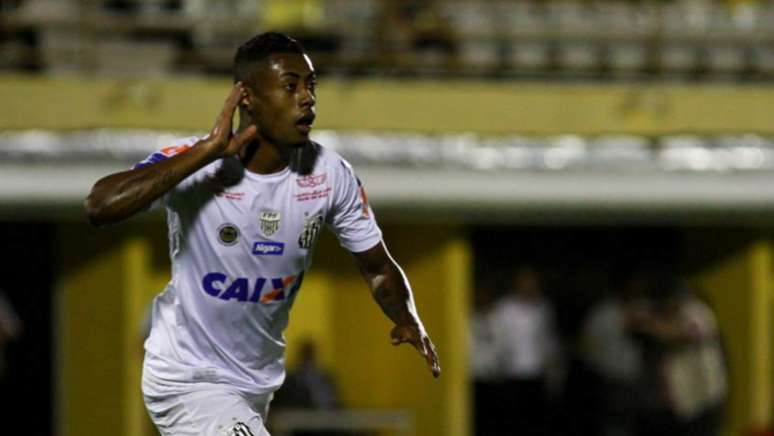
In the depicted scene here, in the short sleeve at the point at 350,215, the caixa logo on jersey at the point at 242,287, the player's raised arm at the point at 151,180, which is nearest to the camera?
the player's raised arm at the point at 151,180

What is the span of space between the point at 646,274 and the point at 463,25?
2.32m

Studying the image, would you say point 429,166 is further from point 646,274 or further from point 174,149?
point 174,149

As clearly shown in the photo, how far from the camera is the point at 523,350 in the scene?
12.1m

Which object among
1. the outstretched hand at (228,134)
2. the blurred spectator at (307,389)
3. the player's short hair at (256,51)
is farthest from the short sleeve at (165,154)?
the blurred spectator at (307,389)

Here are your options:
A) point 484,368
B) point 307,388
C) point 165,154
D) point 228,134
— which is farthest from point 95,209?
point 484,368

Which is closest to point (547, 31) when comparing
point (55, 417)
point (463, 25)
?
point (463, 25)

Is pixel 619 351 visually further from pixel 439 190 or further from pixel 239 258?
pixel 239 258

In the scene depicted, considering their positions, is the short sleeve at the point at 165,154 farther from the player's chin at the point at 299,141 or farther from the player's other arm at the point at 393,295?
the player's other arm at the point at 393,295

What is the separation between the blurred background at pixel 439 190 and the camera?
11.6 metres

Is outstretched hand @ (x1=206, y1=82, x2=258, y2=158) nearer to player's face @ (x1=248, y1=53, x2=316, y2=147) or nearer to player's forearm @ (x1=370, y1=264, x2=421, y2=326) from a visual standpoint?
player's face @ (x1=248, y1=53, x2=316, y2=147)

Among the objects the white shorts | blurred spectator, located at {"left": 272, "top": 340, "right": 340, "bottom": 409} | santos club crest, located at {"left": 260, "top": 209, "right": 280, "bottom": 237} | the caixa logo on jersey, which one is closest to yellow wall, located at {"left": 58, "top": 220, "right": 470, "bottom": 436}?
blurred spectator, located at {"left": 272, "top": 340, "right": 340, "bottom": 409}

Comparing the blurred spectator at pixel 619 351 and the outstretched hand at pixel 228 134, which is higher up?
the outstretched hand at pixel 228 134

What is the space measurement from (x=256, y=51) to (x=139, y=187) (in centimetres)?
Answer: 53

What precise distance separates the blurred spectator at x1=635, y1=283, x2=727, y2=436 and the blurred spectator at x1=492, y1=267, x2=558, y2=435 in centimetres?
73
